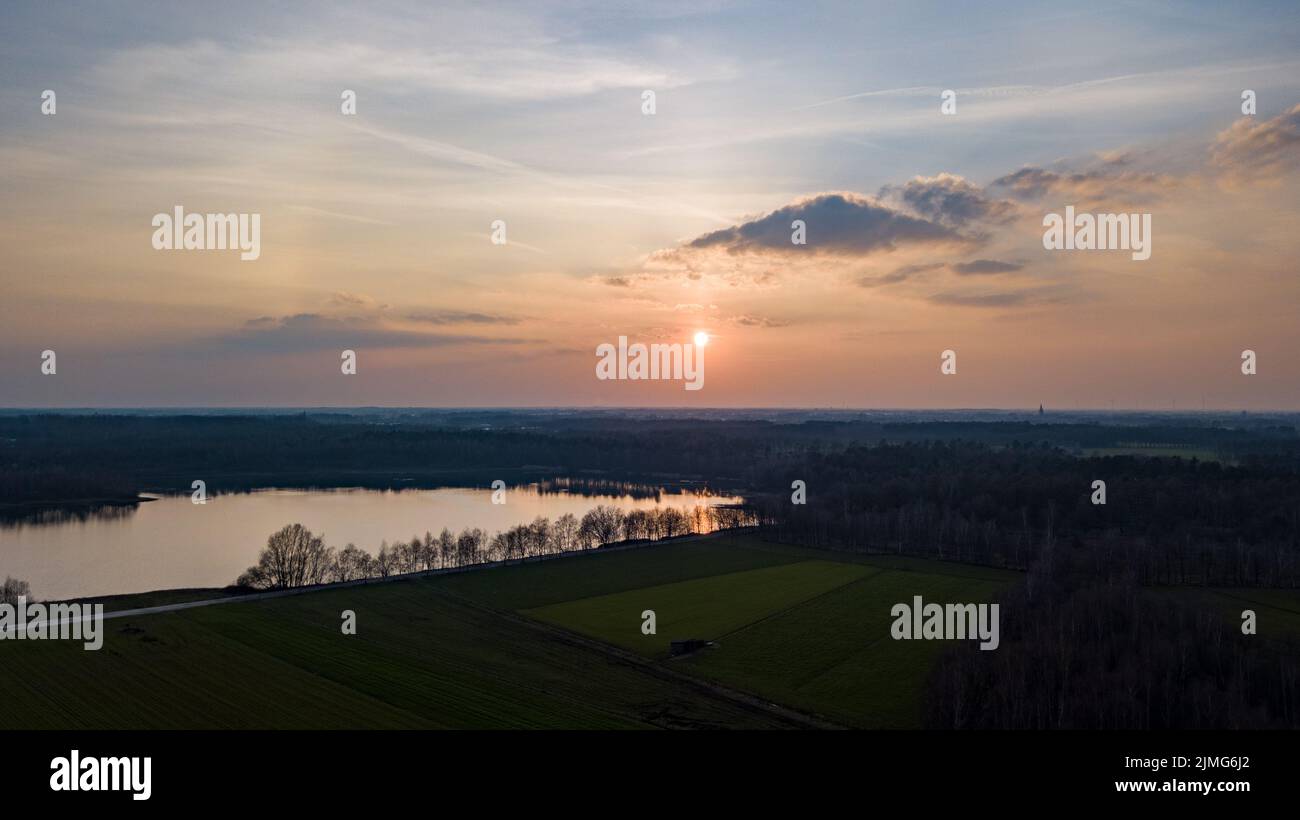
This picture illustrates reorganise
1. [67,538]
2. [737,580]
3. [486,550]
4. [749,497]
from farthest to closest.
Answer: [749,497] → [67,538] → [486,550] → [737,580]

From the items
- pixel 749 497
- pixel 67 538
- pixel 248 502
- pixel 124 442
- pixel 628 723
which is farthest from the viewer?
pixel 124 442

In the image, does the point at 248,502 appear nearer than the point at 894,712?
No

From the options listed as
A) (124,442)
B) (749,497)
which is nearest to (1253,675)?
(749,497)

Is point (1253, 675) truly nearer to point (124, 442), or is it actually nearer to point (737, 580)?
point (737, 580)

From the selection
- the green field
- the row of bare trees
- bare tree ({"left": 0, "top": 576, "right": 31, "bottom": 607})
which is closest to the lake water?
bare tree ({"left": 0, "top": 576, "right": 31, "bottom": 607})
